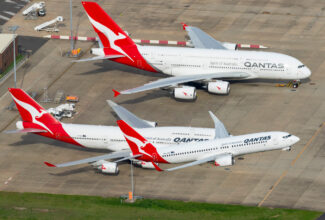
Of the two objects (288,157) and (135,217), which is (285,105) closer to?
(288,157)

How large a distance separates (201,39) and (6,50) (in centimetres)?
2974

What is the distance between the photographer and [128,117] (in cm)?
10881

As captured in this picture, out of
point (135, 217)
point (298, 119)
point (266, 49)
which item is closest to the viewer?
point (135, 217)

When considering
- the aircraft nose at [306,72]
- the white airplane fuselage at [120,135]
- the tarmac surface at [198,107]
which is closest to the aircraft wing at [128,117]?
the white airplane fuselage at [120,135]

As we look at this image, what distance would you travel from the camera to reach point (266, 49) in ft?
446

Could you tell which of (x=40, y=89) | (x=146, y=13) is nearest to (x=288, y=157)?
(x=40, y=89)

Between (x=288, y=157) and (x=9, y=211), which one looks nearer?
(x=9, y=211)

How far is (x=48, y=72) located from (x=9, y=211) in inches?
1490

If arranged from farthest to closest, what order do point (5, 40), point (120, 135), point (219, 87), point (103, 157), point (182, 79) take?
point (5, 40), point (182, 79), point (219, 87), point (120, 135), point (103, 157)

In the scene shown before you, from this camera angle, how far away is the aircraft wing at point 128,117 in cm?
10725

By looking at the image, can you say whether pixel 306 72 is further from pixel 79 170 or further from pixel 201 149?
pixel 79 170

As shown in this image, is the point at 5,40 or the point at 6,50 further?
the point at 5,40

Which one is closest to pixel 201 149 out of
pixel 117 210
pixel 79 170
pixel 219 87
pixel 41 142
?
pixel 117 210

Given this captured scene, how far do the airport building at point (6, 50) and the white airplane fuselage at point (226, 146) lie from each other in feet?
125
